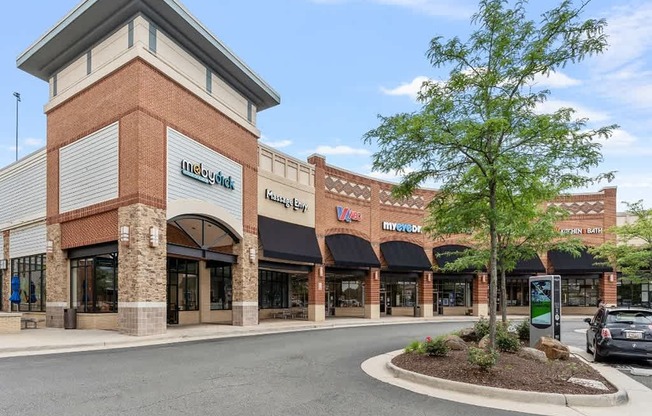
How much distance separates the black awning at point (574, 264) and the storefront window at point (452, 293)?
7.33m

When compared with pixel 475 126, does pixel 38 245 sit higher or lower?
lower

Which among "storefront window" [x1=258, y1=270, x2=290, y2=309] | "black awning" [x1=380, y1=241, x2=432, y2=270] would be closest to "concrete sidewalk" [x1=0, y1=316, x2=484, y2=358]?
"storefront window" [x1=258, y1=270, x2=290, y2=309]

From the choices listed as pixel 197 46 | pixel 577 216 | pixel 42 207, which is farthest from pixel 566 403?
pixel 577 216

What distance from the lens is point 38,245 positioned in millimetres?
25891

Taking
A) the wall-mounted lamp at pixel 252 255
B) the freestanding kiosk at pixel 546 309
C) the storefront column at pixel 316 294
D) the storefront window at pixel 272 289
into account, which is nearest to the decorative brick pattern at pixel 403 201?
the storefront column at pixel 316 294

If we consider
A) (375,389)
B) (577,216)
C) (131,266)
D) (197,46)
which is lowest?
(375,389)

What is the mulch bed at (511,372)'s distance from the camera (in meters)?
9.11

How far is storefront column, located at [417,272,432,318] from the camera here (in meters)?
37.7

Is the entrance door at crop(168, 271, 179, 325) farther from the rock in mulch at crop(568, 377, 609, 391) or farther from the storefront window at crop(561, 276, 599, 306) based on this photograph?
the storefront window at crop(561, 276, 599, 306)

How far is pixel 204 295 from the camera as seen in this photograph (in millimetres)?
27359

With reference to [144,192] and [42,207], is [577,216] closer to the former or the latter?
[144,192]

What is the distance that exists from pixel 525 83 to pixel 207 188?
15.2 metres

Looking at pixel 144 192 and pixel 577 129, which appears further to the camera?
pixel 144 192

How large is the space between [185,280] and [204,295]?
59.4 inches
